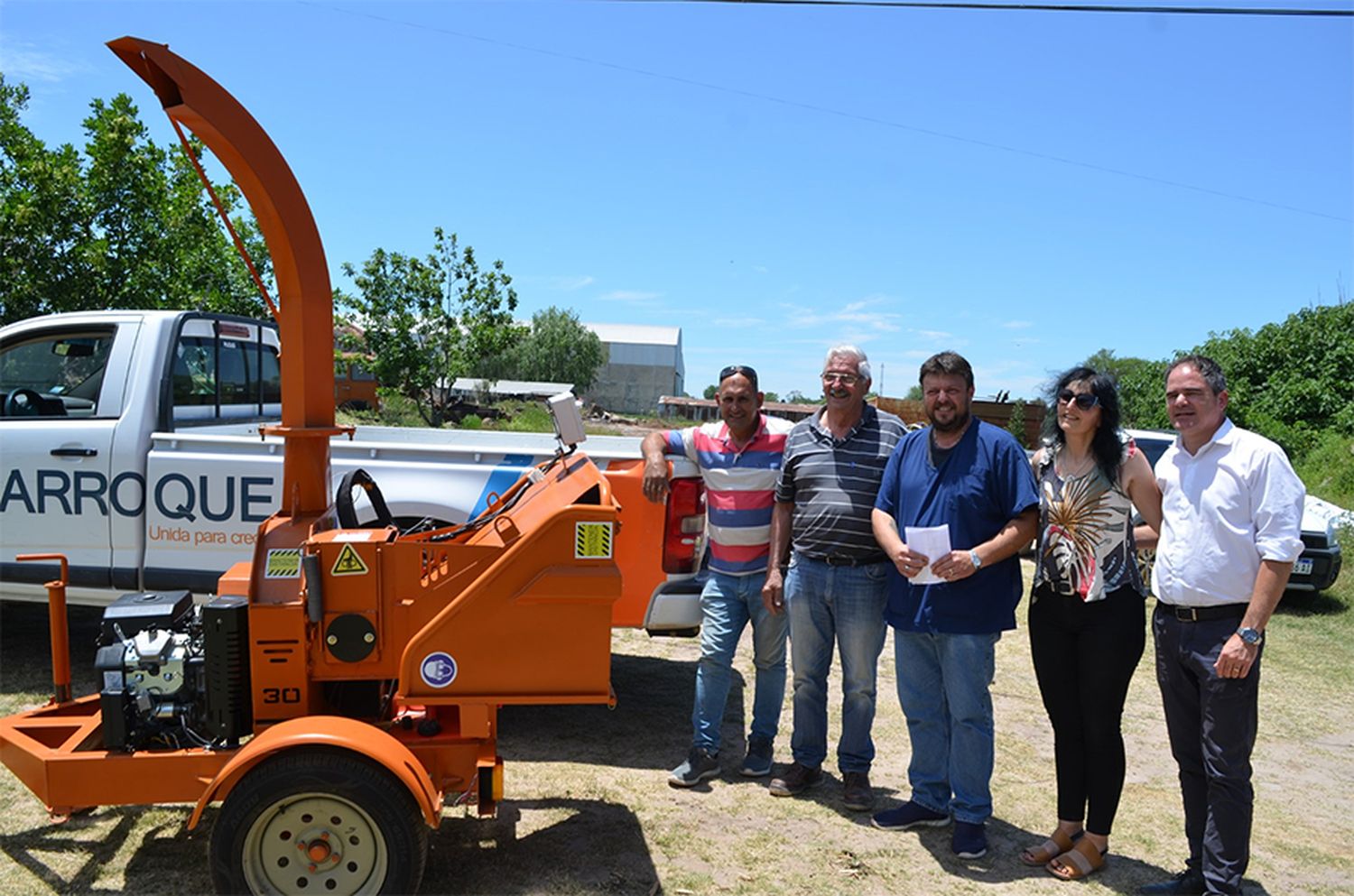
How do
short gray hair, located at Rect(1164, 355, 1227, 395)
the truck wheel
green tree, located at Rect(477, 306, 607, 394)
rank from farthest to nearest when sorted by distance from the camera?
1. green tree, located at Rect(477, 306, 607, 394)
2. short gray hair, located at Rect(1164, 355, 1227, 395)
3. the truck wheel

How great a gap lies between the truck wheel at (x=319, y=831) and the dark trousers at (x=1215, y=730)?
2.87 meters

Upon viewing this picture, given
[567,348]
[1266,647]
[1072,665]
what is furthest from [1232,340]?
[567,348]

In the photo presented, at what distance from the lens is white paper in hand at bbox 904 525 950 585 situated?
3.90 metres

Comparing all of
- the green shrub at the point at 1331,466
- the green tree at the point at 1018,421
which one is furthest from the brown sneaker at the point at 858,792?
the green tree at the point at 1018,421

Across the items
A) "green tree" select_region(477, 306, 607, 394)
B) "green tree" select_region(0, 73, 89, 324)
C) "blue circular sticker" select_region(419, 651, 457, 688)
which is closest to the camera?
"blue circular sticker" select_region(419, 651, 457, 688)

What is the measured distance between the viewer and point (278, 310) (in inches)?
140

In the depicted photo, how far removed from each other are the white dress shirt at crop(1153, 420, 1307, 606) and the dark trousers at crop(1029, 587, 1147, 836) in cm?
22

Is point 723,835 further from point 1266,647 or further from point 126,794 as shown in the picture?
point 1266,647

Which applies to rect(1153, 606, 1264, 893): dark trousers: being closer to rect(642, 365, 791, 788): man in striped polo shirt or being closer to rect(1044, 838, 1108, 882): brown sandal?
rect(1044, 838, 1108, 882): brown sandal

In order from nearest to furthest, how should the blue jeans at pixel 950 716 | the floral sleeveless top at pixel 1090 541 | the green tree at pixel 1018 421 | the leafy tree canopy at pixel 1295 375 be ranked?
the floral sleeveless top at pixel 1090 541, the blue jeans at pixel 950 716, the leafy tree canopy at pixel 1295 375, the green tree at pixel 1018 421

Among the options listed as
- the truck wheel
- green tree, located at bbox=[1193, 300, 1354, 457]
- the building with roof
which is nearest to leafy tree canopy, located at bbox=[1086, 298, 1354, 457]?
green tree, located at bbox=[1193, 300, 1354, 457]

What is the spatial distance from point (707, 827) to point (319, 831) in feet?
5.60

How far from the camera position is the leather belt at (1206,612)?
3.48m

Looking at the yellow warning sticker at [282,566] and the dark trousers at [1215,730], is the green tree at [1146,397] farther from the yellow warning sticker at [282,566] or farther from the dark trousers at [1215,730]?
the yellow warning sticker at [282,566]
